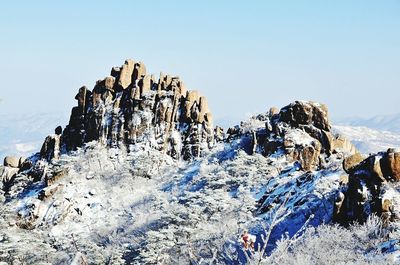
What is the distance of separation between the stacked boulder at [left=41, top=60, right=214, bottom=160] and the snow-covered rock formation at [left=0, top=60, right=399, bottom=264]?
0.21 metres

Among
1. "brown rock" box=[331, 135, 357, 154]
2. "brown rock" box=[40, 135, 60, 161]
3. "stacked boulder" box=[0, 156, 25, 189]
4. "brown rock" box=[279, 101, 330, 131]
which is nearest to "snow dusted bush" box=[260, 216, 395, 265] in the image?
"brown rock" box=[331, 135, 357, 154]

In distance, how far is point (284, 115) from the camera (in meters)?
77.4

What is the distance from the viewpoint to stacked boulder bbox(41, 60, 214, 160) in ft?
303

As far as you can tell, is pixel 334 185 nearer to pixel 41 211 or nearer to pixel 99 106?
pixel 41 211

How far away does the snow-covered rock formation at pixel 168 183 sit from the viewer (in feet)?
163

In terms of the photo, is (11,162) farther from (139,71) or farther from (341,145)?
(341,145)

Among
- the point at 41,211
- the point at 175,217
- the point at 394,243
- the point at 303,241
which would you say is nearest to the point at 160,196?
the point at 175,217

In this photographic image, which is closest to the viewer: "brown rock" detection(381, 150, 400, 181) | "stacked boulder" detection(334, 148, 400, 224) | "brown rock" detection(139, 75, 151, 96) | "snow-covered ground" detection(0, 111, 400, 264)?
"stacked boulder" detection(334, 148, 400, 224)

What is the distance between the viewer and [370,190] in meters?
40.8

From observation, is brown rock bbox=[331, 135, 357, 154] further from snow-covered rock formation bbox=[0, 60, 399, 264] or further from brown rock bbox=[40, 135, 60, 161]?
brown rock bbox=[40, 135, 60, 161]

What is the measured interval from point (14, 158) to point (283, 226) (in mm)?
68894

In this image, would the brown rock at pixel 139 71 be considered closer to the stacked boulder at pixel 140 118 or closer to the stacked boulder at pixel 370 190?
the stacked boulder at pixel 140 118

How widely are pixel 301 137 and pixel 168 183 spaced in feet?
75.1

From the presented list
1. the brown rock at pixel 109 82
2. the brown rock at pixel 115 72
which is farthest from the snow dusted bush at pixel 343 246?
the brown rock at pixel 115 72
